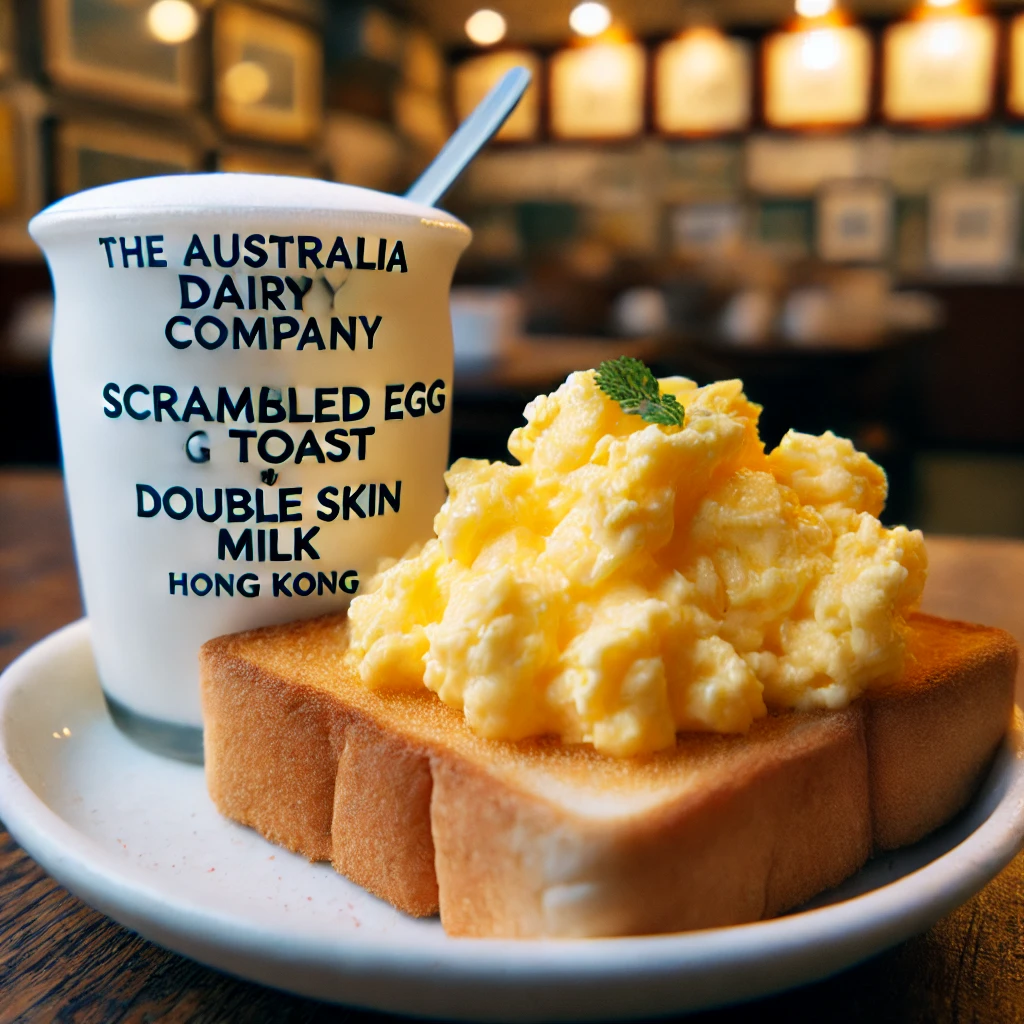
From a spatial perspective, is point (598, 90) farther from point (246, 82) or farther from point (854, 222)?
point (246, 82)

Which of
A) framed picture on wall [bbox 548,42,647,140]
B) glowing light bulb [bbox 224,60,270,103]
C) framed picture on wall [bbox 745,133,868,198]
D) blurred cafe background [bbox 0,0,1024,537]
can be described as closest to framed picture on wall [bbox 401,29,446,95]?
blurred cafe background [bbox 0,0,1024,537]

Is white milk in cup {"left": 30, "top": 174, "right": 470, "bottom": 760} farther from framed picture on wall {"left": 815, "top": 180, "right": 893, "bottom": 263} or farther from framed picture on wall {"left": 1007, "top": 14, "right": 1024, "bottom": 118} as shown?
framed picture on wall {"left": 1007, "top": 14, "right": 1024, "bottom": 118}

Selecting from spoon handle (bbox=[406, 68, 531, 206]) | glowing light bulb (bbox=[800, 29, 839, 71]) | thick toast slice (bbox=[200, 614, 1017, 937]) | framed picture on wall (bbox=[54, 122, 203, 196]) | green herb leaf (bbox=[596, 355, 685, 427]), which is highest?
glowing light bulb (bbox=[800, 29, 839, 71])

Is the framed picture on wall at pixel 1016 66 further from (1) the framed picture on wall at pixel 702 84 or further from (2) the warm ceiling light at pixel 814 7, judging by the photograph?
(1) the framed picture on wall at pixel 702 84

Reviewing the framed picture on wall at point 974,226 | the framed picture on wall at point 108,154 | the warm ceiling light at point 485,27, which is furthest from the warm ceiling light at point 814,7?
the framed picture on wall at point 108,154

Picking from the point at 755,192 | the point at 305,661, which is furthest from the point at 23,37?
the point at 305,661

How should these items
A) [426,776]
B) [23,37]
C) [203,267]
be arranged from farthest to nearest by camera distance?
[23,37], [203,267], [426,776]

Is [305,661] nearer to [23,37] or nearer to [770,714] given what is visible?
[770,714]
